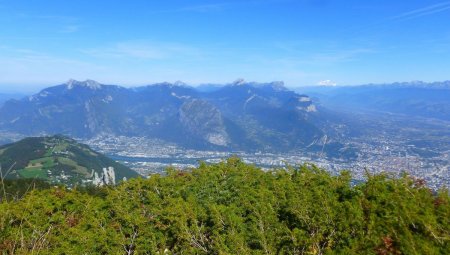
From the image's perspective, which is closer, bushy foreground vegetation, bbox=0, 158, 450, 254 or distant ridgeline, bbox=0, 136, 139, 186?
bushy foreground vegetation, bbox=0, 158, 450, 254

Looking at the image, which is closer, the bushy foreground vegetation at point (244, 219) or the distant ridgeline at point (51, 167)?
the bushy foreground vegetation at point (244, 219)

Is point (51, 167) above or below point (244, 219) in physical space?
below

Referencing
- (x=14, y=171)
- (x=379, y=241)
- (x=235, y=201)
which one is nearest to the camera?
(x=379, y=241)

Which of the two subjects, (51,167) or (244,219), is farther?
(51,167)

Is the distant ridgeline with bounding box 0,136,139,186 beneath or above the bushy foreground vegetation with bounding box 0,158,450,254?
beneath

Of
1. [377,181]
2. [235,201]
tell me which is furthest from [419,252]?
[235,201]

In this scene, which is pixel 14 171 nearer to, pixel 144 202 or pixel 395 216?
pixel 144 202

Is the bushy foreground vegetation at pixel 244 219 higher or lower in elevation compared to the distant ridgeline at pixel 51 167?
higher

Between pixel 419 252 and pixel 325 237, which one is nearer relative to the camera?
pixel 419 252
